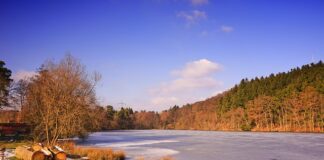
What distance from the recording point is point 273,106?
9831 centimetres

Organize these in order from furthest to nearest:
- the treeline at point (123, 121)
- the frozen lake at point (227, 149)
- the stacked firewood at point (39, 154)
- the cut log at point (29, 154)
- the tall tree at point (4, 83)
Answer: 1. the treeline at point (123, 121)
2. the tall tree at point (4, 83)
3. the frozen lake at point (227, 149)
4. the stacked firewood at point (39, 154)
5. the cut log at point (29, 154)

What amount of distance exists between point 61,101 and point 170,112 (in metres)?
166

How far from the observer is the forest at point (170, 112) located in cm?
3553

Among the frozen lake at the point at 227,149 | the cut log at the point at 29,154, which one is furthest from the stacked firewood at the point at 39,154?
the frozen lake at the point at 227,149

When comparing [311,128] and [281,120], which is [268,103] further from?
[311,128]

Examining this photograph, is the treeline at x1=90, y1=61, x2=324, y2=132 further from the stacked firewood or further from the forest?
the stacked firewood

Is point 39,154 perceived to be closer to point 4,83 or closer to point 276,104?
point 4,83

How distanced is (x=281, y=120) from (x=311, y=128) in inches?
559

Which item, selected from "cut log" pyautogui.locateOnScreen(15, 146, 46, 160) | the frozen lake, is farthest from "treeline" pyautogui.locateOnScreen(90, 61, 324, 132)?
"cut log" pyautogui.locateOnScreen(15, 146, 46, 160)

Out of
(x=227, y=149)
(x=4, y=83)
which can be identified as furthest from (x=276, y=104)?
(x=4, y=83)

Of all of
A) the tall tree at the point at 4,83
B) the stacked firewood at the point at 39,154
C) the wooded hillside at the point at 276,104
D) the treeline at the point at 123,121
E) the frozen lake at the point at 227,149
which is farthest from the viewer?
the treeline at the point at 123,121

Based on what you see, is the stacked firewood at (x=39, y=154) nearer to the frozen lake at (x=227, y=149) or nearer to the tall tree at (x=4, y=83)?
the frozen lake at (x=227, y=149)

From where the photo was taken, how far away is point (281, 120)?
3851 inches

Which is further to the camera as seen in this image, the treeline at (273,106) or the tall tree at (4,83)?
the treeline at (273,106)
